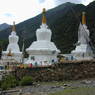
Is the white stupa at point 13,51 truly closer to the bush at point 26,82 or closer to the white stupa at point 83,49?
the white stupa at point 83,49

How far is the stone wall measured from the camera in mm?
19656

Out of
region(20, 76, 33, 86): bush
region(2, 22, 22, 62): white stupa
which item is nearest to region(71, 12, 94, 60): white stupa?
region(2, 22, 22, 62): white stupa

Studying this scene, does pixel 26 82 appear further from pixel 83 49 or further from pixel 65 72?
pixel 83 49

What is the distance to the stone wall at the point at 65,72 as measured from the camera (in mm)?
19656

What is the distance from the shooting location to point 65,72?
794 inches

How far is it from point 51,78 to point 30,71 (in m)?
1.89

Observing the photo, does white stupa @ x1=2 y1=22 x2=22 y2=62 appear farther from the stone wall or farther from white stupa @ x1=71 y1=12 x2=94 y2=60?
the stone wall

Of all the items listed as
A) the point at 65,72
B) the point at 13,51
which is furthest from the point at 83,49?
the point at 65,72

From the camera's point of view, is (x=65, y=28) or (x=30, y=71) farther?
(x=65, y=28)

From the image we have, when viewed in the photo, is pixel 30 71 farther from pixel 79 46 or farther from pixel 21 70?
pixel 79 46

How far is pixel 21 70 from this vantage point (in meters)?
22.1

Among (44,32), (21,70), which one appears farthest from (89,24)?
(21,70)

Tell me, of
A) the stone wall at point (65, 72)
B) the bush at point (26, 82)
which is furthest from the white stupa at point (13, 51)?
the bush at point (26, 82)

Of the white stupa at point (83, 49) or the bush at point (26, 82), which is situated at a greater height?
the white stupa at point (83, 49)
